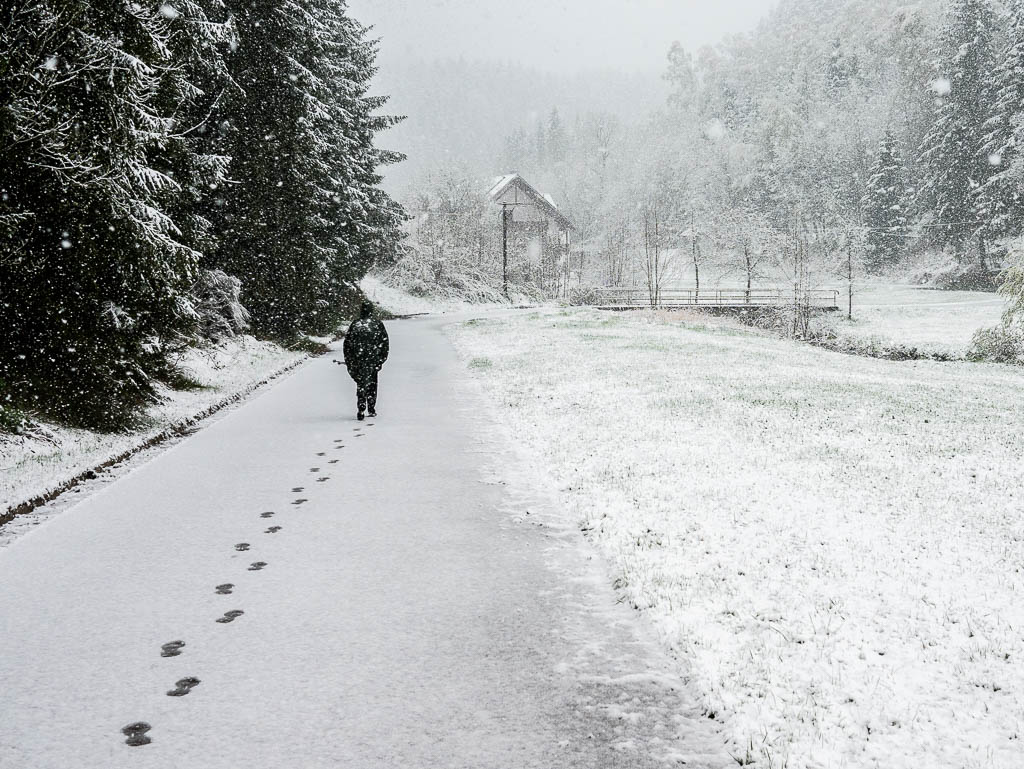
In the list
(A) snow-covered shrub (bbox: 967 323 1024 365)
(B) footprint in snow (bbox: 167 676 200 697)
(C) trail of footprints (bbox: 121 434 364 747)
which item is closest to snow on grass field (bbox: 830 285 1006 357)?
(A) snow-covered shrub (bbox: 967 323 1024 365)

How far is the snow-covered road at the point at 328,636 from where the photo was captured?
3148mm

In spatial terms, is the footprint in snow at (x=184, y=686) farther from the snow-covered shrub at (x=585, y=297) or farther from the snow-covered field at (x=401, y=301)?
the snow-covered shrub at (x=585, y=297)

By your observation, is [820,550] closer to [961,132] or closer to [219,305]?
[219,305]

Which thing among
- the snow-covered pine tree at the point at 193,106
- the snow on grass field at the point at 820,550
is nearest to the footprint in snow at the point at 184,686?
the snow on grass field at the point at 820,550

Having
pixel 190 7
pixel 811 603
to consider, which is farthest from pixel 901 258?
pixel 811 603

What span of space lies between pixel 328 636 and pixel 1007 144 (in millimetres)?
71209

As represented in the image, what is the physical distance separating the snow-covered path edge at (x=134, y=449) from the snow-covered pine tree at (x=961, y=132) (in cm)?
6452

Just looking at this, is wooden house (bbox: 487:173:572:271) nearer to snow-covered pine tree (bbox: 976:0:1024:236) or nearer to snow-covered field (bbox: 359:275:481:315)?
snow-covered field (bbox: 359:275:481:315)

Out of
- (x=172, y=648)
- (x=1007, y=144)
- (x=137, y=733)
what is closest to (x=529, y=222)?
(x=1007, y=144)

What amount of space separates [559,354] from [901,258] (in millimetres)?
63312

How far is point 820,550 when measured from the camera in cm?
553

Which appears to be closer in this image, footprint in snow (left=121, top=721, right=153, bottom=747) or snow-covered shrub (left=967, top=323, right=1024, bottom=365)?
footprint in snow (left=121, top=721, right=153, bottom=747)

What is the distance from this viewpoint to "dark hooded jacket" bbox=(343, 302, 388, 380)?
1179cm

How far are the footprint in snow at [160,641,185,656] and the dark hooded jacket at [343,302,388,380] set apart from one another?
25.6 ft
